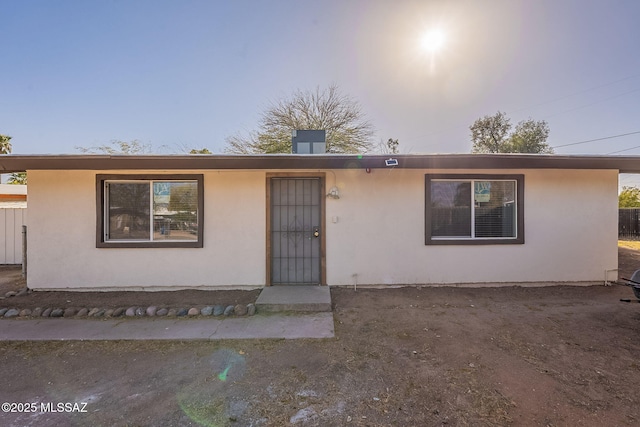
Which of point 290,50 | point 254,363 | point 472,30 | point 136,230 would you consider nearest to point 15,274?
point 136,230

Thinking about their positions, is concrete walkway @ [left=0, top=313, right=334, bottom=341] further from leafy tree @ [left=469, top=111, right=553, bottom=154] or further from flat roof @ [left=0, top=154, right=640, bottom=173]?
leafy tree @ [left=469, top=111, right=553, bottom=154]

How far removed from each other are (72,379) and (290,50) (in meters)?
8.86

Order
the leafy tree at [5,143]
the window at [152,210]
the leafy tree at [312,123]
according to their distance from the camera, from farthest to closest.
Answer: the leafy tree at [5,143], the leafy tree at [312,123], the window at [152,210]

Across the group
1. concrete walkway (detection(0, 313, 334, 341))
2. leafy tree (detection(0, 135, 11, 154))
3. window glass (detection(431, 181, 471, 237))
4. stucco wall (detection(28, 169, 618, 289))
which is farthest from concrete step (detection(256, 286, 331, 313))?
leafy tree (detection(0, 135, 11, 154))

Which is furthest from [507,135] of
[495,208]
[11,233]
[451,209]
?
[11,233]

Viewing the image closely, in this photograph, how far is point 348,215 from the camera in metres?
5.54

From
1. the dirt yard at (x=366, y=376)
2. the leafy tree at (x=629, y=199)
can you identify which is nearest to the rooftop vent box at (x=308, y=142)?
the dirt yard at (x=366, y=376)

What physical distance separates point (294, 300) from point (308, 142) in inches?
141

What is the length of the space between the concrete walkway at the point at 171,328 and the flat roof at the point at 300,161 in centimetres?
250

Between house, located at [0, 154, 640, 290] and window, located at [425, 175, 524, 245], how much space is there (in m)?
0.02

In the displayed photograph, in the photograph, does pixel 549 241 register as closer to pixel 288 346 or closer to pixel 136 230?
pixel 288 346

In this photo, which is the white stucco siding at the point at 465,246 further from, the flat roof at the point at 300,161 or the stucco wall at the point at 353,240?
the flat roof at the point at 300,161

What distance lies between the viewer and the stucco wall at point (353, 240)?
5336mm

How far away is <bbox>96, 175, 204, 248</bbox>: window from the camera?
5453 millimetres
